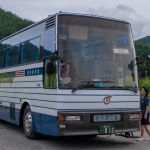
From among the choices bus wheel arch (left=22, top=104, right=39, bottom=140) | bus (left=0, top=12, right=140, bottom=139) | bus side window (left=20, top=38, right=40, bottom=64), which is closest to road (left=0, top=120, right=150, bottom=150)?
bus wheel arch (left=22, top=104, right=39, bottom=140)

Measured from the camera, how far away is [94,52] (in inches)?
339

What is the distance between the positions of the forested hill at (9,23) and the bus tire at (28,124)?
61.6 meters

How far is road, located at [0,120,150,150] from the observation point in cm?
867

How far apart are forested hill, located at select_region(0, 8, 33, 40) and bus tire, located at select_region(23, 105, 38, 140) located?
61570 mm

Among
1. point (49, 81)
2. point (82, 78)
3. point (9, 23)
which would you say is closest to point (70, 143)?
point (49, 81)

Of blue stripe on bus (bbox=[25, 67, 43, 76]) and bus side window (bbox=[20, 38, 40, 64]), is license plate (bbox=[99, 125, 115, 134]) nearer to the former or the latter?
blue stripe on bus (bbox=[25, 67, 43, 76])

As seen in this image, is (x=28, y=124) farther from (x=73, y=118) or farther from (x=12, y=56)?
(x=12, y=56)

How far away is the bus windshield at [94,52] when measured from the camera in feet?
27.1

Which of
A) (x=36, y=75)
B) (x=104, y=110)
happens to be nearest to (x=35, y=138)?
(x=36, y=75)

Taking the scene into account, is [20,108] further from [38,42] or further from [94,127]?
[94,127]

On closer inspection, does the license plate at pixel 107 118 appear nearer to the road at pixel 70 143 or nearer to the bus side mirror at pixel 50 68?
the road at pixel 70 143

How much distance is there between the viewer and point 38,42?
9.66m

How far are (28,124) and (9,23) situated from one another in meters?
79.5

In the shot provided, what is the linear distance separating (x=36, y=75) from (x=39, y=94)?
1.87 ft
